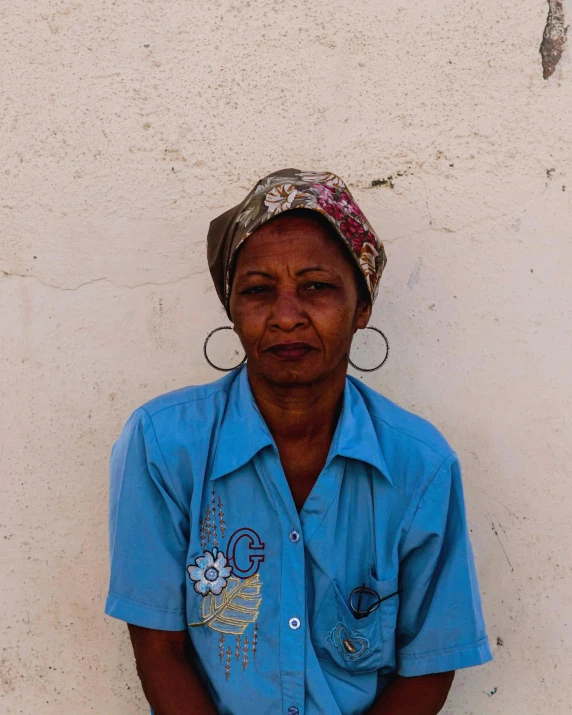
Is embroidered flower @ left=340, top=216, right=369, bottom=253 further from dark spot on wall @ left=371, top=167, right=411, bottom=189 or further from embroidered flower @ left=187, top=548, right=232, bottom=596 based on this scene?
embroidered flower @ left=187, top=548, right=232, bottom=596

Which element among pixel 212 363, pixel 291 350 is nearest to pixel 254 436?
pixel 291 350

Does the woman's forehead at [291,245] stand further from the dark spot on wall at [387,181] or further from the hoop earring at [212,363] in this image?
the dark spot on wall at [387,181]

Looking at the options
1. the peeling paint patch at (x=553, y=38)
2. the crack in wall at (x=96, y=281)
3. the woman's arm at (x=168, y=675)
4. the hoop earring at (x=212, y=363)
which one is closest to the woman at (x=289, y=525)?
the woman's arm at (x=168, y=675)

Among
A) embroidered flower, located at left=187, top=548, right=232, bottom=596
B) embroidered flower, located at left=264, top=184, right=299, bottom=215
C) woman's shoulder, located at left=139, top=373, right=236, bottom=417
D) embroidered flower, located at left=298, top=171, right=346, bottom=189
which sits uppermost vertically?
embroidered flower, located at left=298, top=171, right=346, bottom=189

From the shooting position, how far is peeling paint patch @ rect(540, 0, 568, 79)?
7.34 feet

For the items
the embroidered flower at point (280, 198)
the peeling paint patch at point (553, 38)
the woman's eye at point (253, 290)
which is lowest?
the woman's eye at point (253, 290)

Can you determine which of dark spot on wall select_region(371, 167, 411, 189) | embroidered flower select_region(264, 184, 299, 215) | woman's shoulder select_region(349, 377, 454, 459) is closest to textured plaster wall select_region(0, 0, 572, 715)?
dark spot on wall select_region(371, 167, 411, 189)

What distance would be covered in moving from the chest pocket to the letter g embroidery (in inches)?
7.1

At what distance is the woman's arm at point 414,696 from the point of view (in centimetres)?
189

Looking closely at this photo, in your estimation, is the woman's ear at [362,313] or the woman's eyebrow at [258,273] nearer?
the woman's eyebrow at [258,273]

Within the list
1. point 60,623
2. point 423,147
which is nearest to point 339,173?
point 423,147

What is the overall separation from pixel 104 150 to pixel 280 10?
62 centimetres

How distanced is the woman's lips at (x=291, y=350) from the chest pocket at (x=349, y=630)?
1.77 ft

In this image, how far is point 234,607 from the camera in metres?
1.87
